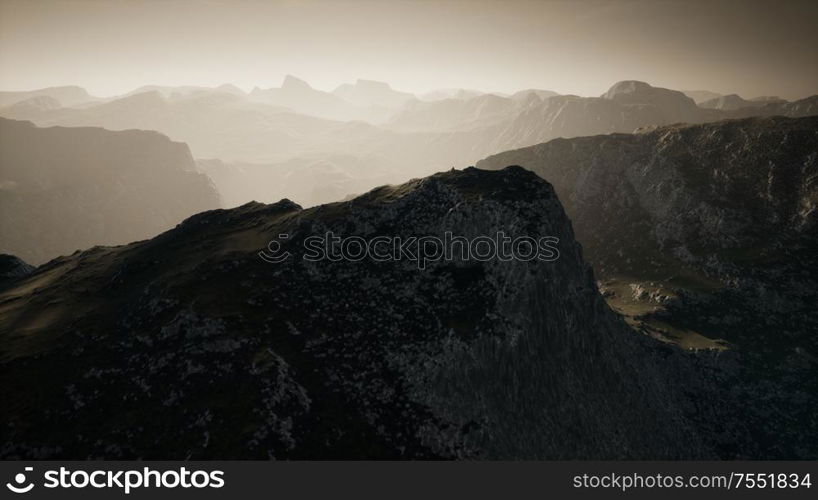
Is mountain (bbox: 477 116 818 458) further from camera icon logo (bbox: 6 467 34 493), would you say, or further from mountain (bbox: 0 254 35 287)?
mountain (bbox: 0 254 35 287)

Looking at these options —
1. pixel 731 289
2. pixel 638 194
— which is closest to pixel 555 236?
pixel 731 289

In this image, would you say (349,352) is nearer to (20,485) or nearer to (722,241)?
(20,485)

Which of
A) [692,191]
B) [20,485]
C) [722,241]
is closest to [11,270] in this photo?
[20,485]

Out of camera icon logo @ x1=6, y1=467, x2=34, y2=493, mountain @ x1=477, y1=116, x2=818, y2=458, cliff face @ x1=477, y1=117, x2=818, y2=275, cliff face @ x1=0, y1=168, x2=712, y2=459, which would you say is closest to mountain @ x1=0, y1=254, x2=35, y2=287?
cliff face @ x1=0, y1=168, x2=712, y2=459

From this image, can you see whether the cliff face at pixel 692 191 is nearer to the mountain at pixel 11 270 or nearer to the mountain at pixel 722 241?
the mountain at pixel 722 241

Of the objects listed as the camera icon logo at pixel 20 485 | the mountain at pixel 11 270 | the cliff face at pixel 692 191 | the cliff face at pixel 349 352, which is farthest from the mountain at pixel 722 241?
the mountain at pixel 11 270

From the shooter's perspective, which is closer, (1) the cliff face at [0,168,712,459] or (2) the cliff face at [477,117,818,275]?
(1) the cliff face at [0,168,712,459]
